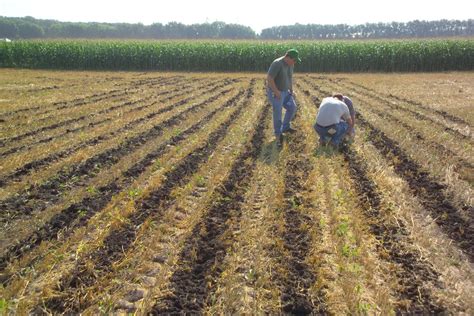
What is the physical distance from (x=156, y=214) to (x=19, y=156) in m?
4.17

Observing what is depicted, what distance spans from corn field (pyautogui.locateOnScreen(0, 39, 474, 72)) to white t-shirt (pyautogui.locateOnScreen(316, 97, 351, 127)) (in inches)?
947

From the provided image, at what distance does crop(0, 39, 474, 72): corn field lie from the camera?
29.9m

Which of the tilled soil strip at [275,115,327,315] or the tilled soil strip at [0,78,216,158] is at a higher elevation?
A: the tilled soil strip at [0,78,216,158]

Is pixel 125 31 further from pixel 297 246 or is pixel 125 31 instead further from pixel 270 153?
pixel 297 246

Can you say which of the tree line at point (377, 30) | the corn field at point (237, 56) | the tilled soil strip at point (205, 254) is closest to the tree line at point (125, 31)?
the tree line at point (377, 30)

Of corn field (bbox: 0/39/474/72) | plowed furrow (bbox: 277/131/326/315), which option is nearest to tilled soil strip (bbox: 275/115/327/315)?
plowed furrow (bbox: 277/131/326/315)

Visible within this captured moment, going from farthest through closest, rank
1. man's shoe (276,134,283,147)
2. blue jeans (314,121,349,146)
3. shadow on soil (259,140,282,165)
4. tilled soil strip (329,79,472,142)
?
tilled soil strip (329,79,472,142) < man's shoe (276,134,283,147) < blue jeans (314,121,349,146) < shadow on soil (259,140,282,165)

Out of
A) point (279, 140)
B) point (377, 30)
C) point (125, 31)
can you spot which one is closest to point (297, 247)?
point (279, 140)

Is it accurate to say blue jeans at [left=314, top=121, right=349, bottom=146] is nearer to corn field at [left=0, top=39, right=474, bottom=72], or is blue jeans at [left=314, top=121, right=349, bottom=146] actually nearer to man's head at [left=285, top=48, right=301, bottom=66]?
man's head at [left=285, top=48, right=301, bottom=66]

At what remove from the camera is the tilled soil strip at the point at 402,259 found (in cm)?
345

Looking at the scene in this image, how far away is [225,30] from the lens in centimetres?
9206

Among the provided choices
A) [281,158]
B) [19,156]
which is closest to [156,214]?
[281,158]

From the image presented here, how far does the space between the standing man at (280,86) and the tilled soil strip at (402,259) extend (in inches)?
114

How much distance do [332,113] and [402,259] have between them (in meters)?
4.00
